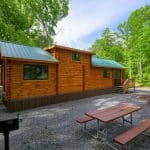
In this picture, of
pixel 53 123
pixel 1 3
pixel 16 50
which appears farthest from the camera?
pixel 1 3

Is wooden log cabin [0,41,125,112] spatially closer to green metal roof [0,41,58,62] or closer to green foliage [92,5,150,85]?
green metal roof [0,41,58,62]

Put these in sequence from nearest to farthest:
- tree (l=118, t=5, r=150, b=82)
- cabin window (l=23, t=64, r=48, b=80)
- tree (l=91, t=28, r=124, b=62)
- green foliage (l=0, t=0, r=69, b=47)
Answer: cabin window (l=23, t=64, r=48, b=80) < green foliage (l=0, t=0, r=69, b=47) < tree (l=118, t=5, r=150, b=82) < tree (l=91, t=28, r=124, b=62)

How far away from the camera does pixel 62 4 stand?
29484 mm

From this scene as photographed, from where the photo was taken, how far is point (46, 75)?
1125 centimetres

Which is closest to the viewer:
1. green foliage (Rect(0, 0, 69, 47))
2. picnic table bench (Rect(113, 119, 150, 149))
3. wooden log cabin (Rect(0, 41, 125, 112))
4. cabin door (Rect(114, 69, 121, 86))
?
picnic table bench (Rect(113, 119, 150, 149))

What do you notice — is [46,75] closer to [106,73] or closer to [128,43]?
[106,73]

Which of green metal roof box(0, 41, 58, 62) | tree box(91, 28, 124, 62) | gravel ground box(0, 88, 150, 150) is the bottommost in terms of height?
gravel ground box(0, 88, 150, 150)

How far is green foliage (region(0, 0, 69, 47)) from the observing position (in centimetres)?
2206

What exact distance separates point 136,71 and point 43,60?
25.4 meters

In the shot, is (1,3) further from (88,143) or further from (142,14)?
(142,14)

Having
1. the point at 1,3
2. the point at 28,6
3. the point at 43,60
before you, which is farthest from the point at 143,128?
the point at 28,6

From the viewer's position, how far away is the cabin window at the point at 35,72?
10125 mm

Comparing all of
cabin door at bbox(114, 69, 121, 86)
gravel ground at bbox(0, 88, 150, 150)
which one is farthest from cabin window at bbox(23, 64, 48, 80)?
cabin door at bbox(114, 69, 121, 86)

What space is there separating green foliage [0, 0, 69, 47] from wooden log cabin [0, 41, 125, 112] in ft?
35.7
